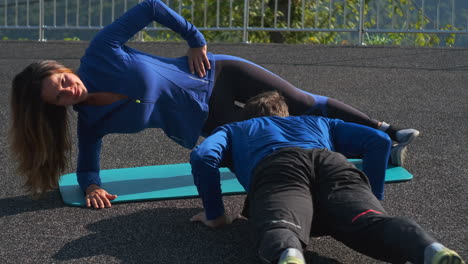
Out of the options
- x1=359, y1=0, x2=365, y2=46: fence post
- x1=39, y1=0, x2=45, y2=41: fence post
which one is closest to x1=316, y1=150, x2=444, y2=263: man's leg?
x1=359, y1=0, x2=365, y2=46: fence post

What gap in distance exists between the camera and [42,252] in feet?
8.47

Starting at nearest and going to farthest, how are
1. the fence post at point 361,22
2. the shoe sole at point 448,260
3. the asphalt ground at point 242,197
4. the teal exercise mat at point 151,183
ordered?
1. the shoe sole at point 448,260
2. the asphalt ground at point 242,197
3. the teal exercise mat at point 151,183
4. the fence post at point 361,22

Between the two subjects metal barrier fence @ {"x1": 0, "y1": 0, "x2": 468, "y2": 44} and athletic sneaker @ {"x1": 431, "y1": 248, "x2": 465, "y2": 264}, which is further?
metal barrier fence @ {"x1": 0, "y1": 0, "x2": 468, "y2": 44}

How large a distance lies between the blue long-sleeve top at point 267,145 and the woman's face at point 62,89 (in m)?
0.71

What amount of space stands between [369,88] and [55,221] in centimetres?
367

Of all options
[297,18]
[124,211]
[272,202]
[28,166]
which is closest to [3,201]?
[28,166]

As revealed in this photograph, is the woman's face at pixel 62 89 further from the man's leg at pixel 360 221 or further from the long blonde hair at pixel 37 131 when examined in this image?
the man's leg at pixel 360 221

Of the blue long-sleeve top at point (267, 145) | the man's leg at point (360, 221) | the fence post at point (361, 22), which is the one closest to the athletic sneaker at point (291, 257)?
the man's leg at point (360, 221)

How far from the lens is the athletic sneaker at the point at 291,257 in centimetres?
194

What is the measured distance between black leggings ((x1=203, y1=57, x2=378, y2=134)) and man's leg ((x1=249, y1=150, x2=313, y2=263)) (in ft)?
3.30

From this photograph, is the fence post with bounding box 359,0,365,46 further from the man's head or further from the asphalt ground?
the man's head

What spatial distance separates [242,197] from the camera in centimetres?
324

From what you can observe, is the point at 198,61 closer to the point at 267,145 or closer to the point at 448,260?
the point at 267,145

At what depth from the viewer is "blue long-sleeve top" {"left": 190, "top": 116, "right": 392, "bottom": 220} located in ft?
8.50
